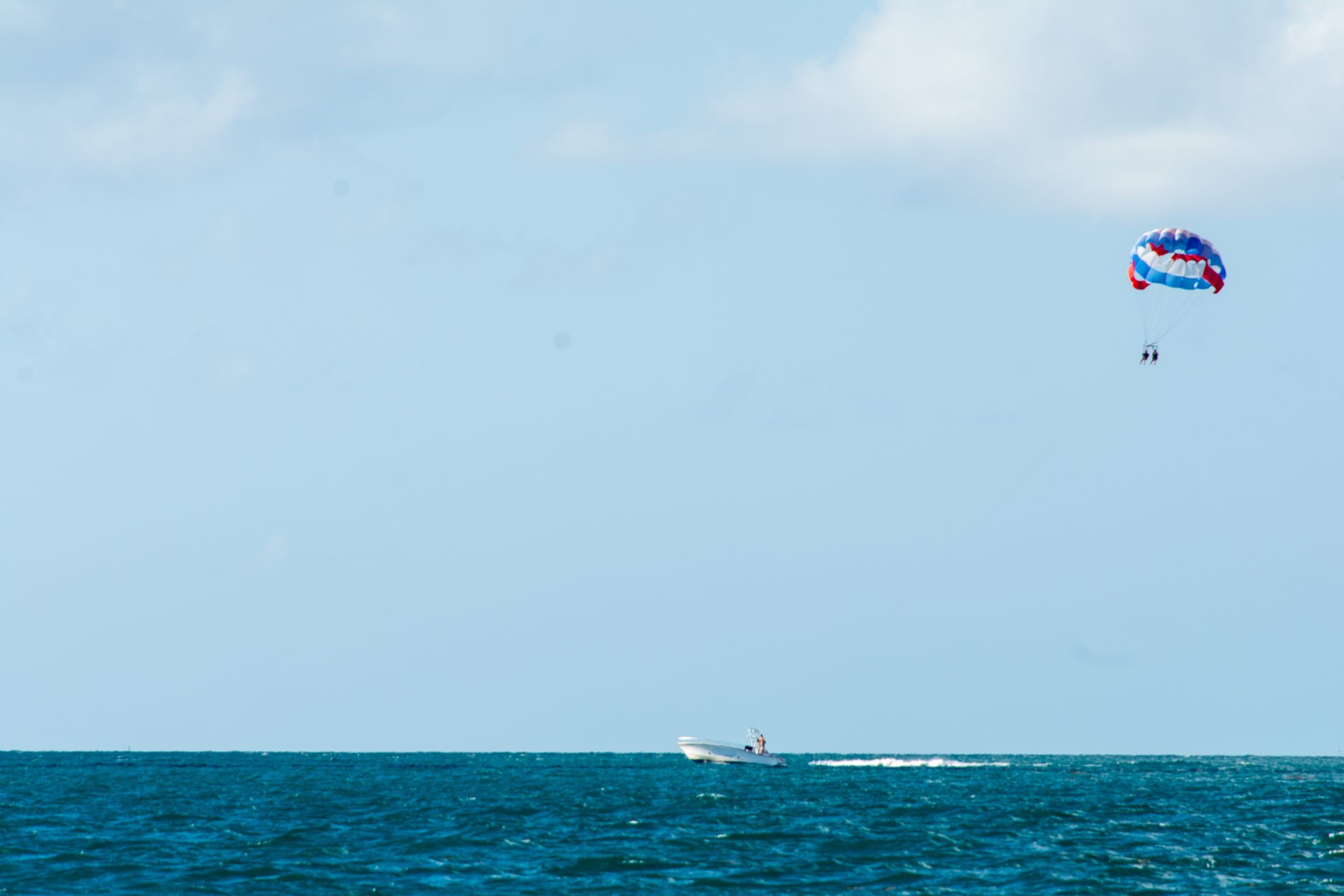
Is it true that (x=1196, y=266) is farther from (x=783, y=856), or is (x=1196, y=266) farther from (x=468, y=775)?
(x=468, y=775)

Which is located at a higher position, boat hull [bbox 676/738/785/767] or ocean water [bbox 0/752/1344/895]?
boat hull [bbox 676/738/785/767]

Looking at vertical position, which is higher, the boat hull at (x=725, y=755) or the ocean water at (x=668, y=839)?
the boat hull at (x=725, y=755)

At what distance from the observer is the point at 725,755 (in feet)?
464

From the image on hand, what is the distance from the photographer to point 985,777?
434 feet

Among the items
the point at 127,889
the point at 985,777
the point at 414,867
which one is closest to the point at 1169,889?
the point at 414,867

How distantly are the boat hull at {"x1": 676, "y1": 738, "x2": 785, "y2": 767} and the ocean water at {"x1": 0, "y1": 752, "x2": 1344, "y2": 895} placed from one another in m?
28.6

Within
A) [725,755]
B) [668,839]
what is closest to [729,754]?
[725,755]

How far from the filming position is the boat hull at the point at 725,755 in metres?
140

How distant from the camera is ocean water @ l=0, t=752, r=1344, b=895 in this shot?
158ft

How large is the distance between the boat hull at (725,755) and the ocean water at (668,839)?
28.6 meters

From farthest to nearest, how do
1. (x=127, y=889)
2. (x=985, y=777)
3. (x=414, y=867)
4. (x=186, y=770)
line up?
(x=186, y=770), (x=985, y=777), (x=414, y=867), (x=127, y=889)

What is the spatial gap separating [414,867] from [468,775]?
8731 centimetres

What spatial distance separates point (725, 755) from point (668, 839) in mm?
81275

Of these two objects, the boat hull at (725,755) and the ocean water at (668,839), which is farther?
the boat hull at (725,755)
